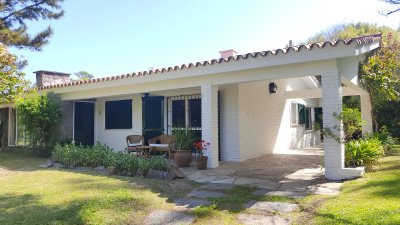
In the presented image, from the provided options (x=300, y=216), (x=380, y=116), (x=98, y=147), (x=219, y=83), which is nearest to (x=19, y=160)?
(x=98, y=147)

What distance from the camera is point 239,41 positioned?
1888 cm

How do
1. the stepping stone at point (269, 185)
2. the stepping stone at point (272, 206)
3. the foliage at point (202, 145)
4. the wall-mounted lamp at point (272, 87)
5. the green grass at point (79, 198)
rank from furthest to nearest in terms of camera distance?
1. the wall-mounted lamp at point (272, 87)
2. the foliage at point (202, 145)
3. the stepping stone at point (269, 185)
4. the stepping stone at point (272, 206)
5. the green grass at point (79, 198)

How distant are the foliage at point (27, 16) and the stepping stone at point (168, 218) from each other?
9.44 metres

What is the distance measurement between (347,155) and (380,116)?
12143mm

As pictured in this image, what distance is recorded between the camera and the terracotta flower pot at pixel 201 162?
350 inches

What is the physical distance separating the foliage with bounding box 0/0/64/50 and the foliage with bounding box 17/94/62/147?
81.6 inches

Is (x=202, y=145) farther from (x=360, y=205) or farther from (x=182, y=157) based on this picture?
(x=360, y=205)

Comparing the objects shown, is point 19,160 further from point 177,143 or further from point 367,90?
point 367,90

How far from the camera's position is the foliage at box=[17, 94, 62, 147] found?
12419 mm

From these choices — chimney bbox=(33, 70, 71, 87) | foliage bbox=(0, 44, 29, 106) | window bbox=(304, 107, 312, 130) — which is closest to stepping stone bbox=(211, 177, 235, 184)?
foliage bbox=(0, 44, 29, 106)

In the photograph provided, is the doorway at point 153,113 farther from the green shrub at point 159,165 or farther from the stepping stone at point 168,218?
the stepping stone at point 168,218

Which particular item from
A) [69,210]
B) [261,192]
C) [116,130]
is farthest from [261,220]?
[116,130]

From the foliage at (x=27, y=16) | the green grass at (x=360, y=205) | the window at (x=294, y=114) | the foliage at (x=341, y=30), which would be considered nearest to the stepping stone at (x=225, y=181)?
the green grass at (x=360, y=205)

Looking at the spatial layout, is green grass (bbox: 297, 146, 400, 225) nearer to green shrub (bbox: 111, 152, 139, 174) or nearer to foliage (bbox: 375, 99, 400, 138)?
green shrub (bbox: 111, 152, 139, 174)
